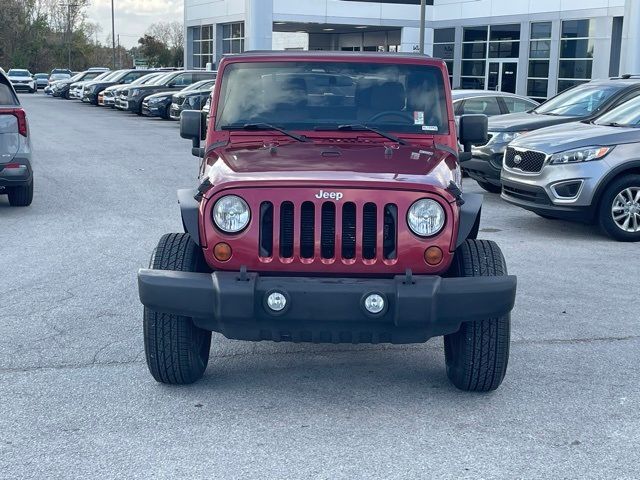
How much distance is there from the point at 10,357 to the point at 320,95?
256 centimetres

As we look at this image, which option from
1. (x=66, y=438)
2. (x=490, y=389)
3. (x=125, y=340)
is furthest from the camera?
(x=125, y=340)

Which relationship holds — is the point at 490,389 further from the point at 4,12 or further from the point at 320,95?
the point at 4,12

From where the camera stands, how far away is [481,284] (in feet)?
15.9

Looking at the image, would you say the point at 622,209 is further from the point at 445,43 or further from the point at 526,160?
the point at 445,43

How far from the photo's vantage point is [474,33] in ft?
138

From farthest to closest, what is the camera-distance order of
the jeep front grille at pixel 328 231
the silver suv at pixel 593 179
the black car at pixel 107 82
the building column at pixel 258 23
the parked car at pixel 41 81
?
the parked car at pixel 41 81 → the building column at pixel 258 23 → the black car at pixel 107 82 → the silver suv at pixel 593 179 → the jeep front grille at pixel 328 231

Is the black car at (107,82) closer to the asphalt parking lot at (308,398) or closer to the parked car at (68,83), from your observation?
the parked car at (68,83)

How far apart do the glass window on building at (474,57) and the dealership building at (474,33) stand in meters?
0.04

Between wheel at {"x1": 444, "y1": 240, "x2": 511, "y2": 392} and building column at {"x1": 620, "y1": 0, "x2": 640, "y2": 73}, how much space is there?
1129 inches

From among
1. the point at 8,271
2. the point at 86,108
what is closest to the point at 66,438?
the point at 8,271

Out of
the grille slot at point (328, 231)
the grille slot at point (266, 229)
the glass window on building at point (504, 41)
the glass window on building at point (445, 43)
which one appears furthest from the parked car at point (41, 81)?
the grille slot at point (328, 231)

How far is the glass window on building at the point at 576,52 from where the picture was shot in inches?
1377

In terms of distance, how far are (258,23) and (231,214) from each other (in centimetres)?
4033

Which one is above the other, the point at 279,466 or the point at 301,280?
the point at 301,280
